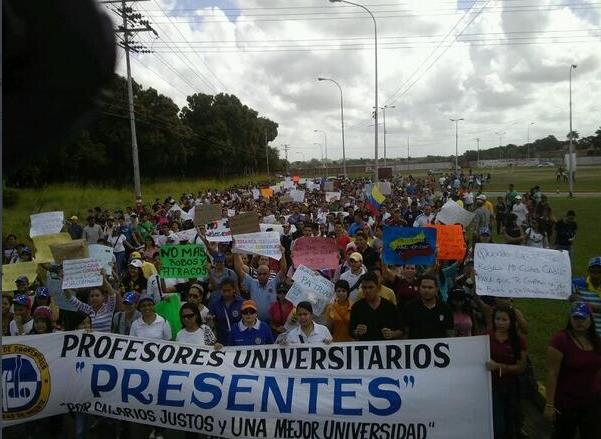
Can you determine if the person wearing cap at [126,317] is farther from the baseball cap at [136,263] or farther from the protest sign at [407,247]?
the protest sign at [407,247]

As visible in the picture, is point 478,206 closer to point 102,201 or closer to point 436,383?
point 436,383

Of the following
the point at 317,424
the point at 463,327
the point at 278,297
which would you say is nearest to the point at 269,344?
the point at 317,424

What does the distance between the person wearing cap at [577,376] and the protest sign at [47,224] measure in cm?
875

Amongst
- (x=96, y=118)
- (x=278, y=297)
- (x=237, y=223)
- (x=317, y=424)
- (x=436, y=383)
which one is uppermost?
(x=96, y=118)

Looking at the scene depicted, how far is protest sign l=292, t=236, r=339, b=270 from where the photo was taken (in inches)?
305

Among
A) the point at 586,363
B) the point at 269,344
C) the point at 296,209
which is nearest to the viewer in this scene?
the point at 586,363

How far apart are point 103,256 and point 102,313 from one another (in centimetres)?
126

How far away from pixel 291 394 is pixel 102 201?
25.7 metres

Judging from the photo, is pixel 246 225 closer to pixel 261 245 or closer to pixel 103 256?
pixel 261 245

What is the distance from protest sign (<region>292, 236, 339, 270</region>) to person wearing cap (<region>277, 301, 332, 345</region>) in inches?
93.8

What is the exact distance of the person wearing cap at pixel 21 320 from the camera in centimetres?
585

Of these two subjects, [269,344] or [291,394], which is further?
[269,344]

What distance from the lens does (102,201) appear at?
28.4 metres

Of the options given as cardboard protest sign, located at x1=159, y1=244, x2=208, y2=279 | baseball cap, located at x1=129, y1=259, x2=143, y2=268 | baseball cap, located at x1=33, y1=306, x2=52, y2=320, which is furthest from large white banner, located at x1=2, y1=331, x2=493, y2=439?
baseball cap, located at x1=129, y1=259, x2=143, y2=268
